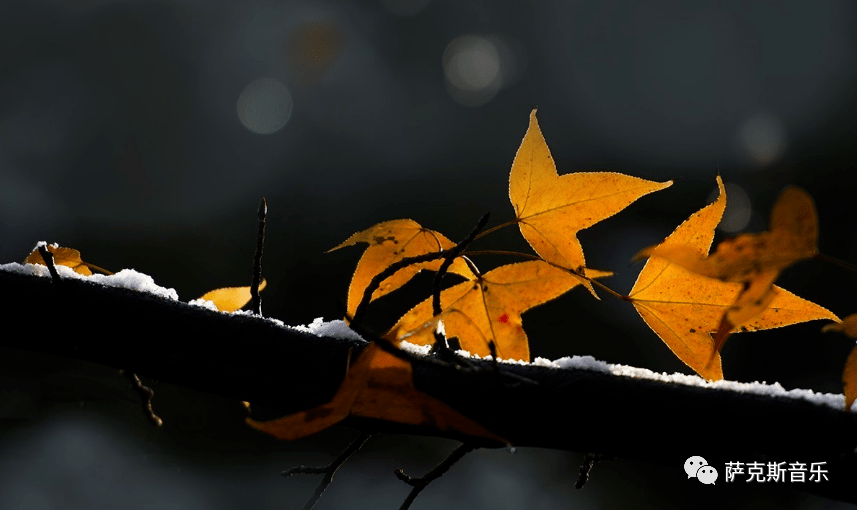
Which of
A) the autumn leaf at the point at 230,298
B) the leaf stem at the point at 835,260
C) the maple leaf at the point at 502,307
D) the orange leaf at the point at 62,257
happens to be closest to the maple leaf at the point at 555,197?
the maple leaf at the point at 502,307

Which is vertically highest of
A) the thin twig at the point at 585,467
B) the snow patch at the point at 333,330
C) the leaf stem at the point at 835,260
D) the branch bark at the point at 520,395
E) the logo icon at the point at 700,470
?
the leaf stem at the point at 835,260

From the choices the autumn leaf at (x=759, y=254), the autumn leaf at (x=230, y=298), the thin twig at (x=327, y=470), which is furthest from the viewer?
the autumn leaf at (x=230, y=298)

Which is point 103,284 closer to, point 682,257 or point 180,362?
point 180,362

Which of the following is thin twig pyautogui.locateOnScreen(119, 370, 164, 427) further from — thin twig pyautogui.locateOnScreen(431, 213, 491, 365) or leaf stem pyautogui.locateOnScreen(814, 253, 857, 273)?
leaf stem pyautogui.locateOnScreen(814, 253, 857, 273)

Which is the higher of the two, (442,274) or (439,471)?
(442,274)

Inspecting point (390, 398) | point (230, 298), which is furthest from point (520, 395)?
point (230, 298)

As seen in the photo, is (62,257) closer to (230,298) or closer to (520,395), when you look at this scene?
(230,298)

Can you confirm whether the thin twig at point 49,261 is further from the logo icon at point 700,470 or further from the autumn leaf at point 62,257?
the logo icon at point 700,470

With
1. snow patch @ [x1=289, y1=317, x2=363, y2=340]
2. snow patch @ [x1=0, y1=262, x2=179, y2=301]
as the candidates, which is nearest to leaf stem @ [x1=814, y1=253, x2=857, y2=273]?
snow patch @ [x1=289, y1=317, x2=363, y2=340]
